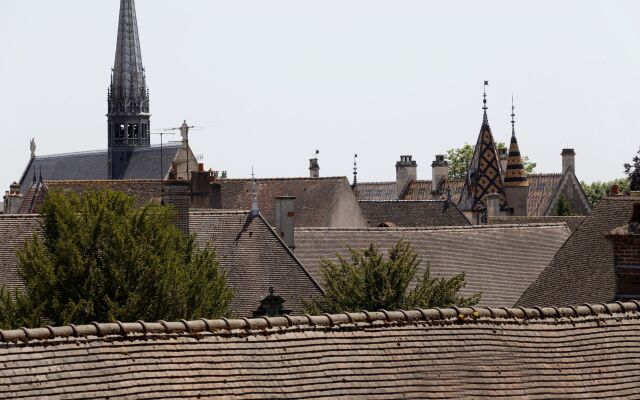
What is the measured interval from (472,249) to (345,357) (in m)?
37.4

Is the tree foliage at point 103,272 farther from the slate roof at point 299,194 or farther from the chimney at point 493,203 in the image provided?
the chimney at point 493,203

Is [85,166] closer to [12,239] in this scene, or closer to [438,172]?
[438,172]

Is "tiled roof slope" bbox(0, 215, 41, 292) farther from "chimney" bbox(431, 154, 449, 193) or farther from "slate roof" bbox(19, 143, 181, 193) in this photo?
"slate roof" bbox(19, 143, 181, 193)

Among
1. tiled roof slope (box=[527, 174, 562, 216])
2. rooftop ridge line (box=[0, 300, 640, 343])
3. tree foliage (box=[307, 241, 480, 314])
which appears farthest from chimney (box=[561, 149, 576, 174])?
rooftop ridge line (box=[0, 300, 640, 343])

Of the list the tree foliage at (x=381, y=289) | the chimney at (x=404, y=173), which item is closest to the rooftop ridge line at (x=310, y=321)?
the tree foliage at (x=381, y=289)

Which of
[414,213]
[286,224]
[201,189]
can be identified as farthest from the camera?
[414,213]

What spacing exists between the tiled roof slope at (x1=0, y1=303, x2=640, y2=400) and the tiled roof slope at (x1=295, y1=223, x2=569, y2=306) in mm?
29834

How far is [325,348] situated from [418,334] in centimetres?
122

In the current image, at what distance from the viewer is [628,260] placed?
26.3 metres

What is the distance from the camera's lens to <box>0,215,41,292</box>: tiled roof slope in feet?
145

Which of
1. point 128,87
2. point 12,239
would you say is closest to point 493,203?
point 12,239

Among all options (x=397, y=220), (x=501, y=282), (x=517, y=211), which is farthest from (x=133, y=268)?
(x=517, y=211)

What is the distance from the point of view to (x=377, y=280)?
4069cm

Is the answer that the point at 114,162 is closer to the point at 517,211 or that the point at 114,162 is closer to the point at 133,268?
the point at 517,211
